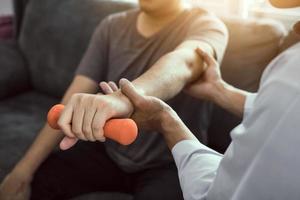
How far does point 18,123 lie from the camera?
5.49ft

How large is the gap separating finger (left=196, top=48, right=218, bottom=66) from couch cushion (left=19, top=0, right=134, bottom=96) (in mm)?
644

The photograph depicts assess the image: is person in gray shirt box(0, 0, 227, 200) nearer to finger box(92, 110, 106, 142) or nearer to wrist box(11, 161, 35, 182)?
wrist box(11, 161, 35, 182)

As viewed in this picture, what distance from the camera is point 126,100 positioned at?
0.85m

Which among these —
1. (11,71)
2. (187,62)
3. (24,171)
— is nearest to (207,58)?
(187,62)

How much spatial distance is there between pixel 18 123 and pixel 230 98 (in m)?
0.93

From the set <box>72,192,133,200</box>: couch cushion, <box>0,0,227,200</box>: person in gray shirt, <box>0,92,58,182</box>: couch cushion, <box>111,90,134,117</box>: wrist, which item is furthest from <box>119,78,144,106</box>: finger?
<box>0,92,58,182</box>: couch cushion

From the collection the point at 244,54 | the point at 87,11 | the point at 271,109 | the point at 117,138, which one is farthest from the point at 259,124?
the point at 87,11

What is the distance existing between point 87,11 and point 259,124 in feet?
4.35

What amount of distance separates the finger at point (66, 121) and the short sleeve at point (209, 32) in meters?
0.56

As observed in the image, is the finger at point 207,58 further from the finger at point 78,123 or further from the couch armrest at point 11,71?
the couch armrest at point 11,71

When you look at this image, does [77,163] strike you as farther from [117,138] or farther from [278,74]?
[278,74]

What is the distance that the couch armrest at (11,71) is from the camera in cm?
189

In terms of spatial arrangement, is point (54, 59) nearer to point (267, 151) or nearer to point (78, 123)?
point (78, 123)

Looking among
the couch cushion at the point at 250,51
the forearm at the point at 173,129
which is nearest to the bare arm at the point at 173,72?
the forearm at the point at 173,129
